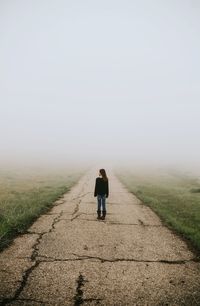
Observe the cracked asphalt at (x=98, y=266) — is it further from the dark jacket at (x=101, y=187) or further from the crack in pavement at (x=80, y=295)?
the dark jacket at (x=101, y=187)

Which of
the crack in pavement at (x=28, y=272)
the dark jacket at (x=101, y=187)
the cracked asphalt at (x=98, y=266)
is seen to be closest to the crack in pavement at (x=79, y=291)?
the cracked asphalt at (x=98, y=266)

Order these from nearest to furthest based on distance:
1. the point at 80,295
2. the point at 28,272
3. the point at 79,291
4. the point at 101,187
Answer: the point at 80,295
the point at 79,291
the point at 28,272
the point at 101,187

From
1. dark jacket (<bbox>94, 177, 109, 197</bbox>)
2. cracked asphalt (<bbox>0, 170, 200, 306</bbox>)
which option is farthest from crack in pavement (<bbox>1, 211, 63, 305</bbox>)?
dark jacket (<bbox>94, 177, 109, 197</bbox>)

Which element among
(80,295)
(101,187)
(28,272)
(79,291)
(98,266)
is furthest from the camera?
(101,187)

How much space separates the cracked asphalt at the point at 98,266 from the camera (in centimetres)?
590

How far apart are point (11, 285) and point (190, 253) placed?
5651 mm

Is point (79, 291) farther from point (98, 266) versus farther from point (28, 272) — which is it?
point (28, 272)

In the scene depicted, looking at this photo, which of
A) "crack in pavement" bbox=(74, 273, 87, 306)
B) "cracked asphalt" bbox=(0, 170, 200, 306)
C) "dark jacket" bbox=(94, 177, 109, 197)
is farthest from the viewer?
"dark jacket" bbox=(94, 177, 109, 197)

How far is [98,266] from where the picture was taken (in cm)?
757

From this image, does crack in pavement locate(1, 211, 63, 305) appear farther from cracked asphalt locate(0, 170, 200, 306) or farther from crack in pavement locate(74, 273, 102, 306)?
crack in pavement locate(74, 273, 102, 306)

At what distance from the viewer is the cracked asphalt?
5902 millimetres

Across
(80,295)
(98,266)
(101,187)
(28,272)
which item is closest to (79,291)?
(80,295)

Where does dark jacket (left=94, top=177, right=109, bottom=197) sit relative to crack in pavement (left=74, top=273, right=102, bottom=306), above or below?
above

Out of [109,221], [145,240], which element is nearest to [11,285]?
[145,240]
